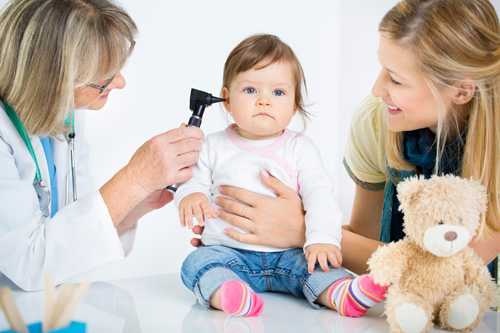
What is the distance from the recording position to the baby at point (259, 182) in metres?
1.50

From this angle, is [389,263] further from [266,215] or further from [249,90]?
[249,90]

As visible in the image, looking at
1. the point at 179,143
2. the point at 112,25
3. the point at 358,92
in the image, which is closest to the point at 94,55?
the point at 112,25

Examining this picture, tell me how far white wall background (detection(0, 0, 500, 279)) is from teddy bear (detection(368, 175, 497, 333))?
124 cm

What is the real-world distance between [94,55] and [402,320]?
91cm

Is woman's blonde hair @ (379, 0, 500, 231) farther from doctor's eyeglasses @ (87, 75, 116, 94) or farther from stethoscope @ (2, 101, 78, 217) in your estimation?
stethoscope @ (2, 101, 78, 217)

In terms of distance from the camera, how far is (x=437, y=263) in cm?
131

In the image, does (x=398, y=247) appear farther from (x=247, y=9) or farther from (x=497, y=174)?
(x=247, y=9)

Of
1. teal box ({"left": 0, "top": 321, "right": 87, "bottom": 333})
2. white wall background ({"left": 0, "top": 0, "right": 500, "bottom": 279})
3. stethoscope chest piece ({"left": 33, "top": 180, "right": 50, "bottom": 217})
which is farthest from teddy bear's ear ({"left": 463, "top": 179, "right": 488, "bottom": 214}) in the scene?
white wall background ({"left": 0, "top": 0, "right": 500, "bottom": 279})

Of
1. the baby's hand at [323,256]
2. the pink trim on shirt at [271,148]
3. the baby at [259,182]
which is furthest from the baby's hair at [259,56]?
the baby's hand at [323,256]

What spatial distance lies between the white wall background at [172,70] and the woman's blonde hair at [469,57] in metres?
1.03

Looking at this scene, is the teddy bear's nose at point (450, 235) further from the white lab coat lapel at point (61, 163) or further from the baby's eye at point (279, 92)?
the white lab coat lapel at point (61, 163)

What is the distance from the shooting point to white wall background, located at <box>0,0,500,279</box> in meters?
2.64

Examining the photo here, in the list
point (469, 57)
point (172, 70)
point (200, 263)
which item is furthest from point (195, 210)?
point (172, 70)

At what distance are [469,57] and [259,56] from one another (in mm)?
463
